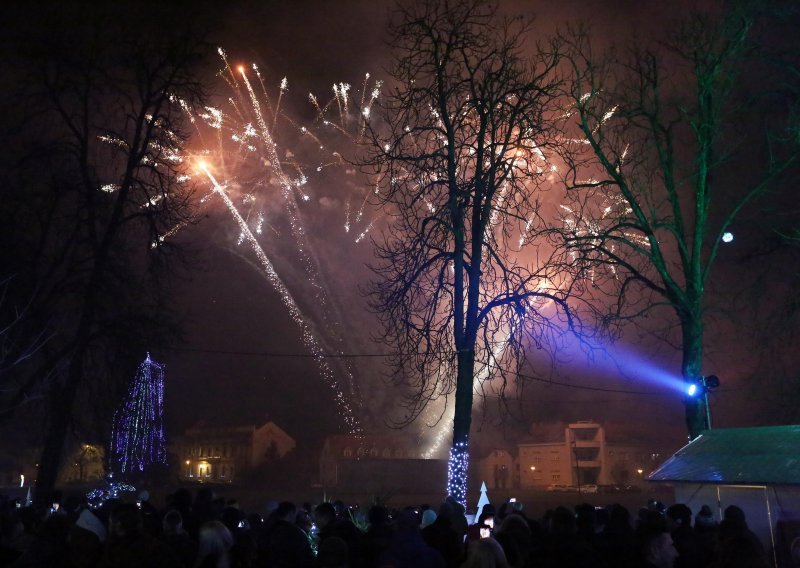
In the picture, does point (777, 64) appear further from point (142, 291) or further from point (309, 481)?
point (309, 481)

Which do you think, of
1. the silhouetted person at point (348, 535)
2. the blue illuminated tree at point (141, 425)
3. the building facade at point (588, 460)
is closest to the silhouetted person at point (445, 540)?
the silhouetted person at point (348, 535)

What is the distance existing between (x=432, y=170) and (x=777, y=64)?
9.60 m

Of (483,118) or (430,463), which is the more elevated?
(483,118)

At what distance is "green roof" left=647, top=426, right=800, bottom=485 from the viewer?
43.0 feet

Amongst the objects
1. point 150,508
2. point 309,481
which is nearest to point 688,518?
point 150,508

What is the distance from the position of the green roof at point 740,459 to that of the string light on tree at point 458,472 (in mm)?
4135

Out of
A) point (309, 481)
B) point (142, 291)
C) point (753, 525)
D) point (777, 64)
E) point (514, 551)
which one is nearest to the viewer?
point (514, 551)

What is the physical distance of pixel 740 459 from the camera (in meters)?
14.3

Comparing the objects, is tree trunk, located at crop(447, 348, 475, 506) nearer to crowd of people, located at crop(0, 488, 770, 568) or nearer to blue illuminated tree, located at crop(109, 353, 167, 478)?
crowd of people, located at crop(0, 488, 770, 568)

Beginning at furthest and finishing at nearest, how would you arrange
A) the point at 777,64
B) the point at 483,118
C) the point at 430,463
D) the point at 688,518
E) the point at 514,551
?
the point at 430,463
the point at 777,64
the point at 483,118
the point at 688,518
the point at 514,551

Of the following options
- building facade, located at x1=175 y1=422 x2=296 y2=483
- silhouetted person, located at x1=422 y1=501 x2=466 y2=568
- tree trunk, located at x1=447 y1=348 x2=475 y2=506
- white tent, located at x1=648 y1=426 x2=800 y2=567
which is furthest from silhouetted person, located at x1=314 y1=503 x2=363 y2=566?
building facade, located at x1=175 y1=422 x2=296 y2=483

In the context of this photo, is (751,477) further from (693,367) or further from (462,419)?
(462,419)

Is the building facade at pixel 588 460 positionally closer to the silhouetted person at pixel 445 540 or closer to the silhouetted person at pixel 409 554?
the silhouetted person at pixel 445 540

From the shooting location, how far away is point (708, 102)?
20625mm
